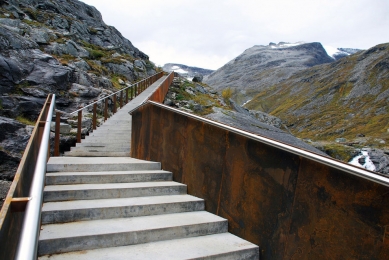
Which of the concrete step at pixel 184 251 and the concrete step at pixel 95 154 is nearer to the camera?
the concrete step at pixel 184 251

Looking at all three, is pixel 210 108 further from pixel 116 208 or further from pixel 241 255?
pixel 241 255

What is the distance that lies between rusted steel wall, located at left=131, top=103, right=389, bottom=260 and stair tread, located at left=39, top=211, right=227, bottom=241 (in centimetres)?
36

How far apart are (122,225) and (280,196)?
1.91 m

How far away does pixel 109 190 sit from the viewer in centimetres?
428

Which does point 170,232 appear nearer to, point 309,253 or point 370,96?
point 309,253

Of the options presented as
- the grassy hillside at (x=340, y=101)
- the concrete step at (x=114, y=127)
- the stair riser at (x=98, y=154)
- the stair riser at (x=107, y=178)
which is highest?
the grassy hillside at (x=340, y=101)

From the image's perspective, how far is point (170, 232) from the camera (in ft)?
11.9

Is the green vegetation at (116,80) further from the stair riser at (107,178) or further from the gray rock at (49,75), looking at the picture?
the stair riser at (107,178)

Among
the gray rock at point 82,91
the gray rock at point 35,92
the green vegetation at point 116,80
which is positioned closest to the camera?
the gray rock at point 35,92

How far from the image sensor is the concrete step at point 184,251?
310 cm

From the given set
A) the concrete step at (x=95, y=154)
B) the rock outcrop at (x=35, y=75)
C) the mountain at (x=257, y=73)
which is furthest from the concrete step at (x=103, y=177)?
the mountain at (x=257, y=73)

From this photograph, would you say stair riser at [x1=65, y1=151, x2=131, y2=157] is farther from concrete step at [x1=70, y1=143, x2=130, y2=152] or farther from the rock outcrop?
the rock outcrop

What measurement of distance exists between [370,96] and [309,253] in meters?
90.1

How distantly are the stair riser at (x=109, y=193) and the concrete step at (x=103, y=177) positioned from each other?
0.46 metres
